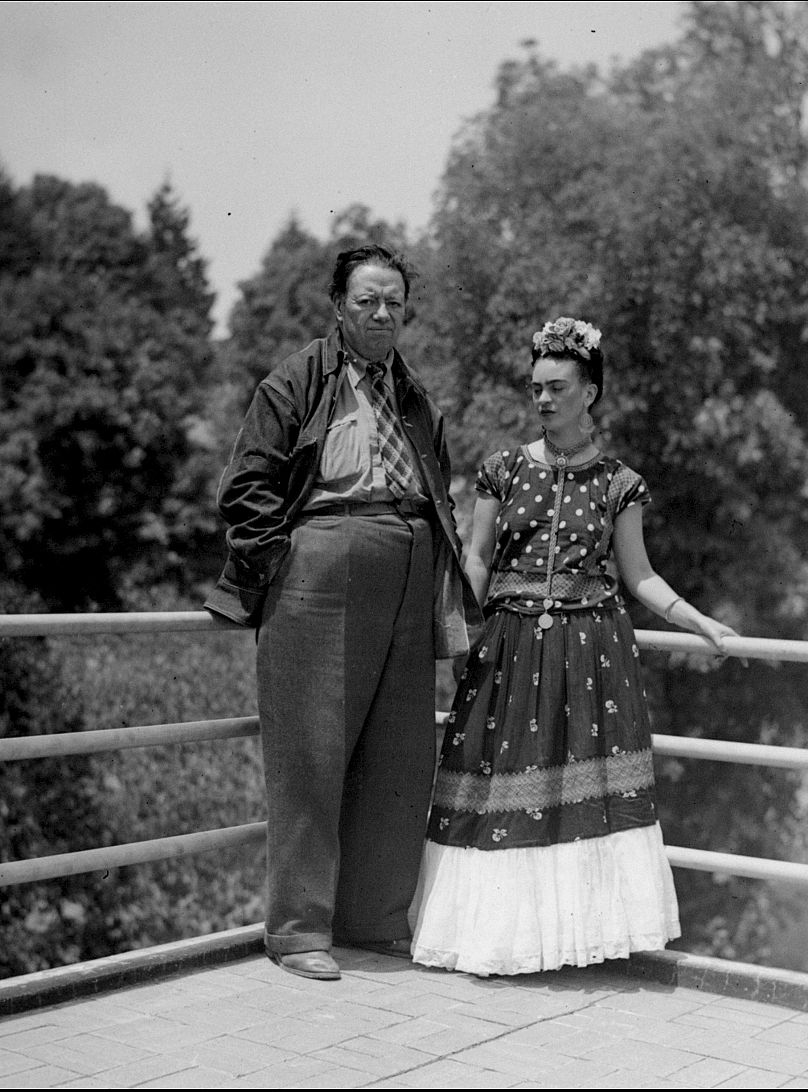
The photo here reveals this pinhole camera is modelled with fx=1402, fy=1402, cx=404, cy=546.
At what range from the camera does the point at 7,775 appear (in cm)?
1299

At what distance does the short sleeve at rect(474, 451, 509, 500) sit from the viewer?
3998 millimetres

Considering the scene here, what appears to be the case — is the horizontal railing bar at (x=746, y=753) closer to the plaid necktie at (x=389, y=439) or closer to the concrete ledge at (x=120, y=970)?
the plaid necktie at (x=389, y=439)

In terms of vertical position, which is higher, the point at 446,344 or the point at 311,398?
the point at 446,344

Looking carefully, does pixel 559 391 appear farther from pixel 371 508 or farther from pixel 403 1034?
pixel 403 1034

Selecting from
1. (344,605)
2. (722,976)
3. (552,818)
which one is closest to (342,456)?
(344,605)

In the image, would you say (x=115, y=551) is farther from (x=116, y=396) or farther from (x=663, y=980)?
(x=663, y=980)

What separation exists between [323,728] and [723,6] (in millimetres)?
12104

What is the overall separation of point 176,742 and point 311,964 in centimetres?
71

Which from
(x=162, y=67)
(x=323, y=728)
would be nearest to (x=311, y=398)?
(x=323, y=728)

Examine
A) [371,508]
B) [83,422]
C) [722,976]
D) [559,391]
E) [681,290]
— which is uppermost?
[681,290]

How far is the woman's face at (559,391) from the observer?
3.86m

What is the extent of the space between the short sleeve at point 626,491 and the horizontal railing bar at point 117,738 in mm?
1254

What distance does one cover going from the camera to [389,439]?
393 cm

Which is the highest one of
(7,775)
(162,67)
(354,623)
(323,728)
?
(162,67)
